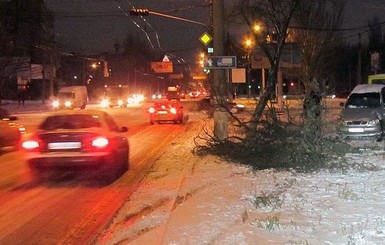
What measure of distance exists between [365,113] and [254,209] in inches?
472

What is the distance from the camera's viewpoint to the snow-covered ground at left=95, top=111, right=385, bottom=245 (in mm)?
6441

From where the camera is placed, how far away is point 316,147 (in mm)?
11797

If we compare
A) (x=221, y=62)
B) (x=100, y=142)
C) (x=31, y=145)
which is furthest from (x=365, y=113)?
(x=31, y=145)

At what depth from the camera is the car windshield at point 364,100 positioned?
64.4 feet

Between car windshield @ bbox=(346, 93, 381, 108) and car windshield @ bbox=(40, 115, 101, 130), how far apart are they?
10.7 m

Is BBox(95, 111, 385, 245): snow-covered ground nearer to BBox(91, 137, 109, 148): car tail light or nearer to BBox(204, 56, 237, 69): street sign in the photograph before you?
BBox(91, 137, 109, 148): car tail light

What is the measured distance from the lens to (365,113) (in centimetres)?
1864

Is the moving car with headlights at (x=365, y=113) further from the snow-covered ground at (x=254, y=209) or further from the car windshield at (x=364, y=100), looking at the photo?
the snow-covered ground at (x=254, y=209)

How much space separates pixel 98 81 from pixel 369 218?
117419mm

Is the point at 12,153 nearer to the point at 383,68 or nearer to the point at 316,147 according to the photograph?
the point at 316,147

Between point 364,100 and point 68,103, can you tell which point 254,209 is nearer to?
point 364,100

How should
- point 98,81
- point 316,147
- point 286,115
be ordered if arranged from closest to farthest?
point 316,147, point 286,115, point 98,81

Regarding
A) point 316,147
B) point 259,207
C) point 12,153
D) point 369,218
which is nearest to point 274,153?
point 316,147

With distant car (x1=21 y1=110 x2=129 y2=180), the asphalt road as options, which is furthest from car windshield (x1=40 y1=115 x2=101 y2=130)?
the asphalt road
